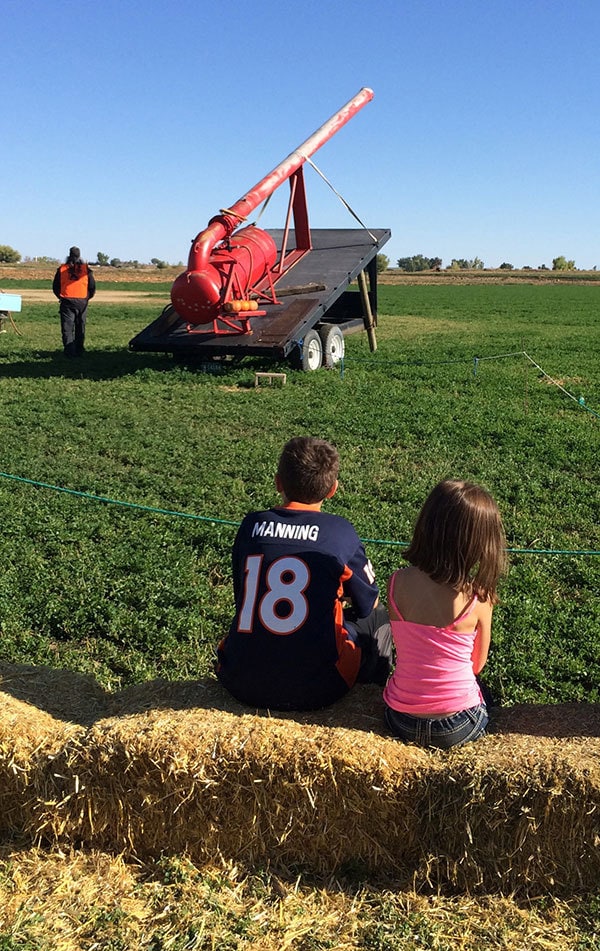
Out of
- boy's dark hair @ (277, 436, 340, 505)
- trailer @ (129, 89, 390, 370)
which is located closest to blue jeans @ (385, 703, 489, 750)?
boy's dark hair @ (277, 436, 340, 505)

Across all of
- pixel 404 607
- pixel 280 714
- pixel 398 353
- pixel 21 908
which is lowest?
pixel 21 908

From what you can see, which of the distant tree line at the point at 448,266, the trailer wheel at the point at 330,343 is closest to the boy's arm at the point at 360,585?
the trailer wheel at the point at 330,343

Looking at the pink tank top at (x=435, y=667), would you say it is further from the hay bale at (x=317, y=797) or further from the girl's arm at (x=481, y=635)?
the hay bale at (x=317, y=797)

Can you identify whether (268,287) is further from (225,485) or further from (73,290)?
(225,485)

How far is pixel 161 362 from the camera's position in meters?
16.5

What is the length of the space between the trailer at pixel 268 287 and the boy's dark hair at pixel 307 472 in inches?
421

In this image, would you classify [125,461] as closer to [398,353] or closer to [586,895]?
[586,895]

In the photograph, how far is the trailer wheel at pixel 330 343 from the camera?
16.4 meters

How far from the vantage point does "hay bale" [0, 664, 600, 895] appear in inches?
122

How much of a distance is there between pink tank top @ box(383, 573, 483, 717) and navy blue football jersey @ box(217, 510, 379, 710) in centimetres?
35

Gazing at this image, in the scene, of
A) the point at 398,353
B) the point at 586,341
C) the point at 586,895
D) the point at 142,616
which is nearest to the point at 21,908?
the point at 586,895

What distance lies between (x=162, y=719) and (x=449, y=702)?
1.22 meters

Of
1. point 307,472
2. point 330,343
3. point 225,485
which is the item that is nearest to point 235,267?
point 330,343

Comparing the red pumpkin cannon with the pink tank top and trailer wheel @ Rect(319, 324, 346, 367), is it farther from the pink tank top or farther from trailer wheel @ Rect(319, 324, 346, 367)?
the pink tank top
